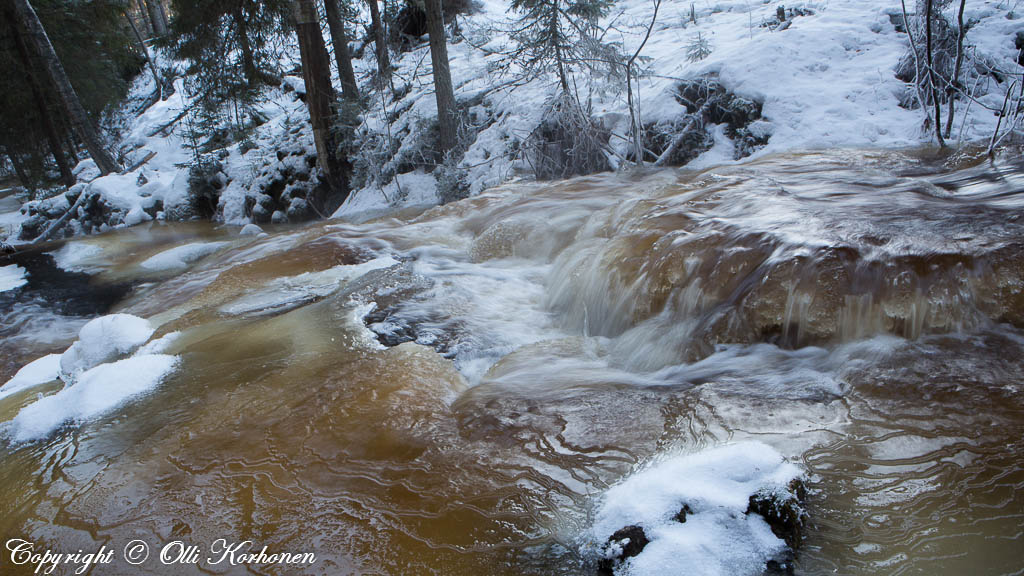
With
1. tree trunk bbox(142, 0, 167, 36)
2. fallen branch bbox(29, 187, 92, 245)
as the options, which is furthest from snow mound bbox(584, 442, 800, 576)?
tree trunk bbox(142, 0, 167, 36)

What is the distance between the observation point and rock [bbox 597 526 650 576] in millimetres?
1845

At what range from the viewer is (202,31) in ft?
39.5

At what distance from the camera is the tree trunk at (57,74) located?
13.5m

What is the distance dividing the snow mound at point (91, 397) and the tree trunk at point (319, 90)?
8.47 metres

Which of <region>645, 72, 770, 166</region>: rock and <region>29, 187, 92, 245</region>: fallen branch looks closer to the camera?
<region>645, 72, 770, 166</region>: rock

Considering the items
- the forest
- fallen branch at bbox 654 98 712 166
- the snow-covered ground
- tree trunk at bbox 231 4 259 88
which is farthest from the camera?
tree trunk at bbox 231 4 259 88

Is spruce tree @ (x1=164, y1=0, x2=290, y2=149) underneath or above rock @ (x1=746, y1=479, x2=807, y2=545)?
above

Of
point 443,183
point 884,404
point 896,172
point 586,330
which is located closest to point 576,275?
point 586,330

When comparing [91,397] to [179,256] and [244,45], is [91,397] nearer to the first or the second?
[179,256]

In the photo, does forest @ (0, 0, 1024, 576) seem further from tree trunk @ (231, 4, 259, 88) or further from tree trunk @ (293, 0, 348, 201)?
tree trunk @ (231, 4, 259, 88)

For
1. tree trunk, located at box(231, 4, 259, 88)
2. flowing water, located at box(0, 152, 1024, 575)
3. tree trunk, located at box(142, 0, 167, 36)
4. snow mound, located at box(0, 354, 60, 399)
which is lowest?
snow mound, located at box(0, 354, 60, 399)

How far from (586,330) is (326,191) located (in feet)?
32.0

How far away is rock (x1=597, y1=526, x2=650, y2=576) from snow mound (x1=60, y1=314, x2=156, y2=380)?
403 centimetres

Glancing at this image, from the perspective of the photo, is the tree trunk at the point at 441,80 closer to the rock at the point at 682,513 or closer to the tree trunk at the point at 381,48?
the tree trunk at the point at 381,48
